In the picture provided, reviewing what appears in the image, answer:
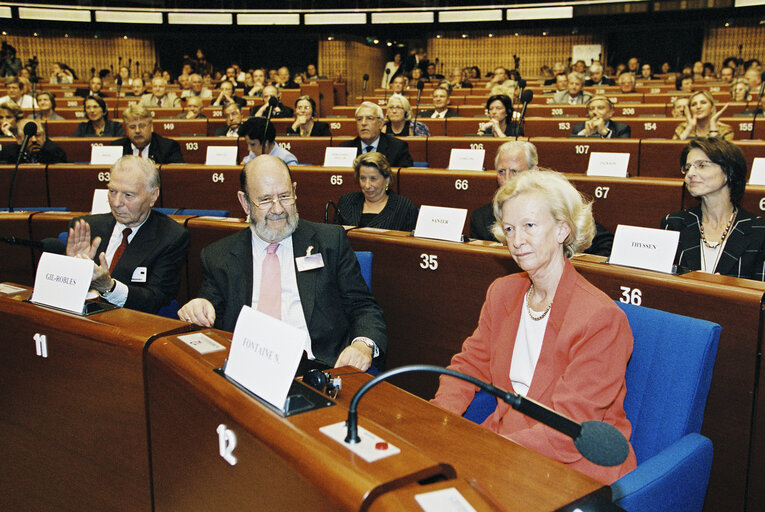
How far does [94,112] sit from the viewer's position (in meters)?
5.61

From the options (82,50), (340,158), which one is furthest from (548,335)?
(82,50)

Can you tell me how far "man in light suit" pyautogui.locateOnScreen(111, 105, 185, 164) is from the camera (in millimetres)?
4352

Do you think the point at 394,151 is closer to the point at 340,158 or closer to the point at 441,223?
the point at 340,158

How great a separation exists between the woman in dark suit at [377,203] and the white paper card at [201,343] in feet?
6.22

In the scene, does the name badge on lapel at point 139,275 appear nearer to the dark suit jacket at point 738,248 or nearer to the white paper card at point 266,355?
the white paper card at point 266,355

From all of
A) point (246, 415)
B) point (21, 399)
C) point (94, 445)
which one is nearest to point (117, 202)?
point (21, 399)

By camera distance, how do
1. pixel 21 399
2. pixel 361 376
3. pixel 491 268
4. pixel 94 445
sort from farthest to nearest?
pixel 491 268, pixel 21 399, pixel 94 445, pixel 361 376

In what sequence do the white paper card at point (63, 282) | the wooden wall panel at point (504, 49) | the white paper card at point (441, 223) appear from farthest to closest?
the wooden wall panel at point (504, 49), the white paper card at point (441, 223), the white paper card at point (63, 282)

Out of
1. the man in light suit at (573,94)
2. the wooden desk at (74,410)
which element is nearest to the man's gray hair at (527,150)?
the wooden desk at (74,410)

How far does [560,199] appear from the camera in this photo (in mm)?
1477

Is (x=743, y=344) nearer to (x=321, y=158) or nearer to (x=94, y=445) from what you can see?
(x=94, y=445)

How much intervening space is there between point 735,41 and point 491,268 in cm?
1373

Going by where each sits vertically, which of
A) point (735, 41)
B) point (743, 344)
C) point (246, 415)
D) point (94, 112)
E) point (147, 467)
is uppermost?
point (735, 41)

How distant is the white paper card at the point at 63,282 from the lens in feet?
4.54
